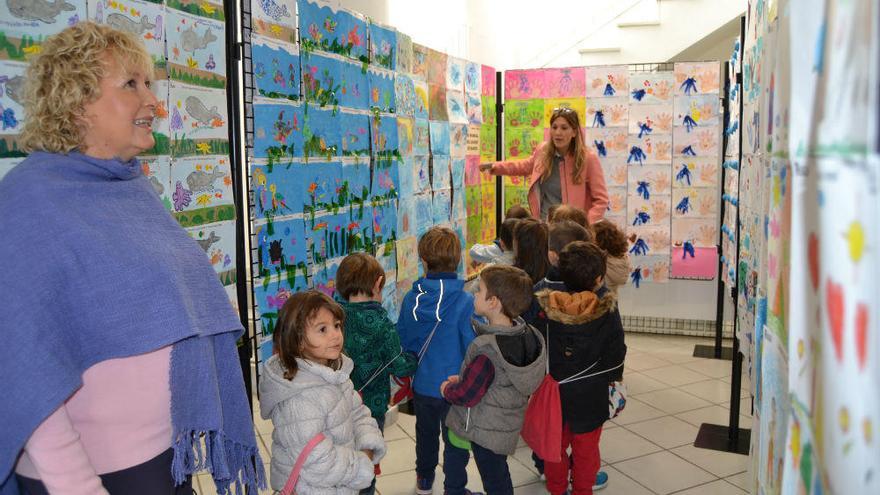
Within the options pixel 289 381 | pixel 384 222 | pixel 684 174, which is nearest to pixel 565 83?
pixel 684 174

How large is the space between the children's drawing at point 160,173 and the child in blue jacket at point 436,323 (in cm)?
105

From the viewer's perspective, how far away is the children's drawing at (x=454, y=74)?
458cm

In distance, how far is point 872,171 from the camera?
1.90 ft

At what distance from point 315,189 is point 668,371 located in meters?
2.96

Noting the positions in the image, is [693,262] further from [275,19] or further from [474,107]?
[275,19]

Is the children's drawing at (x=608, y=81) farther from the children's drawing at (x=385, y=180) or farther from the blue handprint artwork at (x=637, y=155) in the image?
the children's drawing at (x=385, y=180)

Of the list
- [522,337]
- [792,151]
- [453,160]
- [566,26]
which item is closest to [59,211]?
[792,151]

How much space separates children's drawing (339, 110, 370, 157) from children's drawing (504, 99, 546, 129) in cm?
243

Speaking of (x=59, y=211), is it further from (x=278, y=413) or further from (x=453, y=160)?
(x=453, y=160)

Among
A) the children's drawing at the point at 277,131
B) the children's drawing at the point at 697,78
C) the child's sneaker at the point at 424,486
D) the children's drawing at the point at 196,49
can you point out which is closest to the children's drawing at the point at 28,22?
the children's drawing at the point at 196,49

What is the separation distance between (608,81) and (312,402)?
410 centimetres

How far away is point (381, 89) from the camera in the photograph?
3553 mm

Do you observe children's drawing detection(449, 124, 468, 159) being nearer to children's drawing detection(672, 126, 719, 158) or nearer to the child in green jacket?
children's drawing detection(672, 126, 719, 158)

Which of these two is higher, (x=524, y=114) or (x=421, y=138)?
(x=524, y=114)
